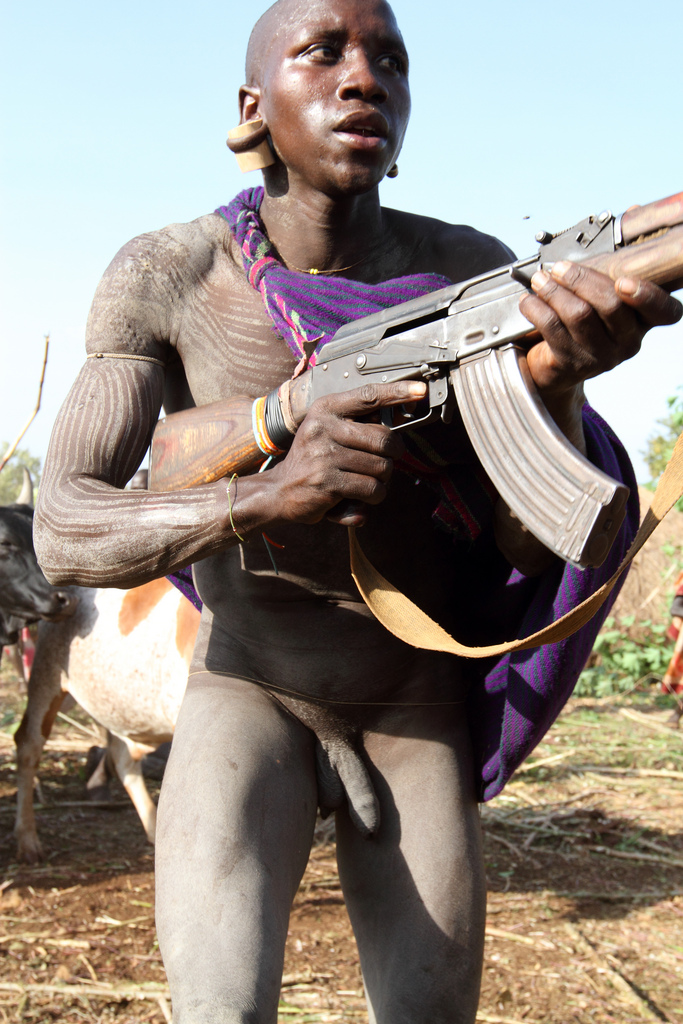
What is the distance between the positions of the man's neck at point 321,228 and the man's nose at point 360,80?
0.26 m

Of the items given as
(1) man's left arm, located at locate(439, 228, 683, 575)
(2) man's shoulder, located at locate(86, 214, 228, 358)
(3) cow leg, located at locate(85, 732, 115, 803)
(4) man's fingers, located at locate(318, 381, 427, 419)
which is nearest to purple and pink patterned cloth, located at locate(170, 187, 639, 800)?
(2) man's shoulder, located at locate(86, 214, 228, 358)

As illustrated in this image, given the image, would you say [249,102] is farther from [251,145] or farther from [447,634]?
[447,634]

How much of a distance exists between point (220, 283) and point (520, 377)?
2.85 ft

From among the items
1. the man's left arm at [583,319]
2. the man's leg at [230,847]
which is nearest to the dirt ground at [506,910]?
the man's leg at [230,847]

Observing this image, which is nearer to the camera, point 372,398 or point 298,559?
point 372,398

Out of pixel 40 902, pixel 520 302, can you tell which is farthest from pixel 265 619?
pixel 40 902

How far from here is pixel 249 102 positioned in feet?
7.58

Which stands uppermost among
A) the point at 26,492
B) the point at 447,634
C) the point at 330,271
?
the point at 330,271

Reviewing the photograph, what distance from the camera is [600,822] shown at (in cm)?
612

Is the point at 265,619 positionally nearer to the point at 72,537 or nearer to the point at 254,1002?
the point at 72,537

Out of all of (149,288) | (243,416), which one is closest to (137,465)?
(243,416)

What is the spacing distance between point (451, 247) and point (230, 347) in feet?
2.08

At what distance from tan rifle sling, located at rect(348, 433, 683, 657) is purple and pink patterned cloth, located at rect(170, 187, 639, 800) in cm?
18

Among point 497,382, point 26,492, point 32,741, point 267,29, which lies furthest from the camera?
point 26,492
